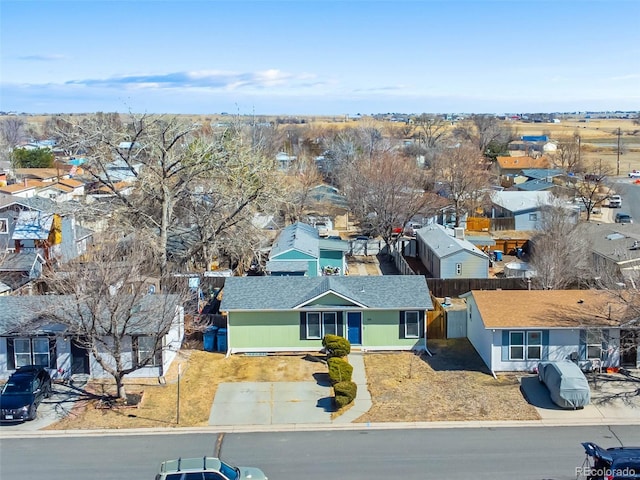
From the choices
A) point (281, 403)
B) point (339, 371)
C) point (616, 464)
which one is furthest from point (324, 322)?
point (616, 464)

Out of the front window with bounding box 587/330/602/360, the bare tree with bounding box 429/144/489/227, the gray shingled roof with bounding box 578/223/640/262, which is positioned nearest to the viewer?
the front window with bounding box 587/330/602/360

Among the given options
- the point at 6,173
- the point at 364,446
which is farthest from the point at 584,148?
the point at 364,446

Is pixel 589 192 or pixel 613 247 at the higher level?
pixel 589 192

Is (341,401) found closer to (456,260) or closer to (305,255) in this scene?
(305,255)

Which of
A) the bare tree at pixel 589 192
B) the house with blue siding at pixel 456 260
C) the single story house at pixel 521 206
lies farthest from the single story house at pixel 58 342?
the bare tree at pixel 589 192

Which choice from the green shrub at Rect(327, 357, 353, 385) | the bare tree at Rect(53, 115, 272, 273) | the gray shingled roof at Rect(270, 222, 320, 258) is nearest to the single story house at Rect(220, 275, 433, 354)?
the green shrub at Rect(327, 357, 353, 385)

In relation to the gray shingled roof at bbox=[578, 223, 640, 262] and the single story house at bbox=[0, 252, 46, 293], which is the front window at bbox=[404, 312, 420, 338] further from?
the single story house at bbox=[0, 252, 46, 293]
